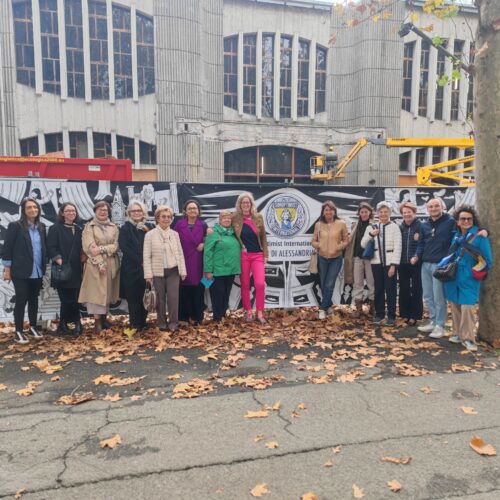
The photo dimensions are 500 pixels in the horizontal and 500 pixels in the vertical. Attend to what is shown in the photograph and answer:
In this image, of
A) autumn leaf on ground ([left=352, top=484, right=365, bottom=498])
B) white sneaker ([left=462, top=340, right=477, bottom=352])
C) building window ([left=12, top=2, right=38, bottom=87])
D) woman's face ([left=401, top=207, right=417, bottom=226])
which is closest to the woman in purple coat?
woman's face ([left=401, top=207, right=417, bottom=226])

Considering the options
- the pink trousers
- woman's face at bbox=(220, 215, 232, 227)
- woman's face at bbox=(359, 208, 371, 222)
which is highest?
woman's face at bbox=(359, 208, 371, 222)

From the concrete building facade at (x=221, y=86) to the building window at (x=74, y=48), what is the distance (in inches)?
1.9

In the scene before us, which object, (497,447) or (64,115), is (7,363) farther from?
(64,115)

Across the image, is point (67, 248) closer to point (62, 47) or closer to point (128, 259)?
point (128, 259)

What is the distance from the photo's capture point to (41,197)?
22.3 ft

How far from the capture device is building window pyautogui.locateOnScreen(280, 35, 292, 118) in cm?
2388

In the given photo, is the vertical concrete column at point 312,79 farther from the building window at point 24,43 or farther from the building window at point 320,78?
the building window at point 24,43

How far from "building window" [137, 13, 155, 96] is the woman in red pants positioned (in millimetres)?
17220

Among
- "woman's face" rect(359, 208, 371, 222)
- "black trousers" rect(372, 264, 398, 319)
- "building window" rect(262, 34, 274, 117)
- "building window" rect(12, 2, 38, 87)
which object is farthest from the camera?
"building window" rect(262, 34, 274, 117)

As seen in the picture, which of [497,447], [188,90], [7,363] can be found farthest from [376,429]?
[188,90]

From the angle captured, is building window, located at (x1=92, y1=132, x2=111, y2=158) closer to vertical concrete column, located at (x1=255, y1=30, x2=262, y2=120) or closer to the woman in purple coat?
vertical concrete column, located at (x1=255, y1=30, x2=262, y2=120)

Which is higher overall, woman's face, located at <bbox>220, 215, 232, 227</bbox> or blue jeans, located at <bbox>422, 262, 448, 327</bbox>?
woman's face, located at <bbox>220, 215, 232, 227</bbox>

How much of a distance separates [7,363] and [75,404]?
173cm

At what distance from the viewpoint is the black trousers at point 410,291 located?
6.93 metres
